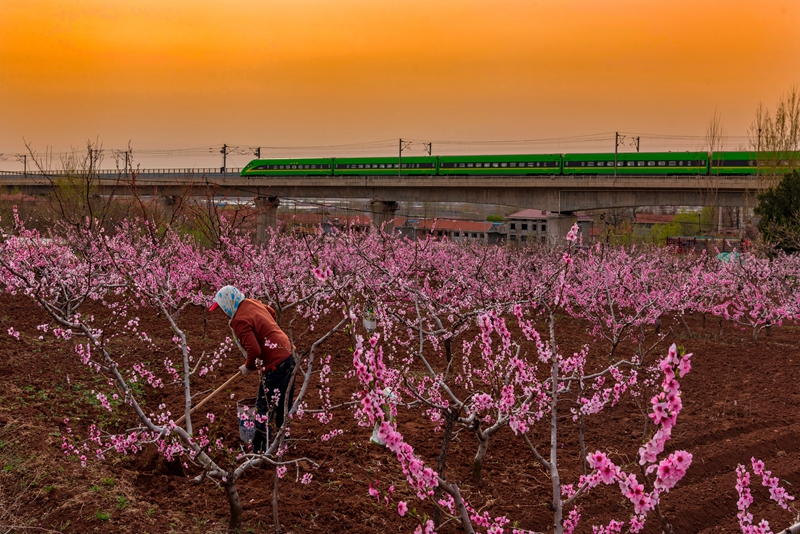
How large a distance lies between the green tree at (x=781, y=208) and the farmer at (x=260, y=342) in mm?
20363

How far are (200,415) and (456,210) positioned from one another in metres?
96.0

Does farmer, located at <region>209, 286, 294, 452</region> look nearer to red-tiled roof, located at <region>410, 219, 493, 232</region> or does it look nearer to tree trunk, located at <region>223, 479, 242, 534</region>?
tree trunk, located at <region>223, 479, 242, 534</region>

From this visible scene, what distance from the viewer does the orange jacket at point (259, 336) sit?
595cm

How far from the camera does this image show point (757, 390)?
9844 millimetres

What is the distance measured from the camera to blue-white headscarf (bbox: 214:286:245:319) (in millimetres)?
6066

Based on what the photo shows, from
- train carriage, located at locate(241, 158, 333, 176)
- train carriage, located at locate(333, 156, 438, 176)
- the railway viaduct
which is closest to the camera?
the railway viaduct

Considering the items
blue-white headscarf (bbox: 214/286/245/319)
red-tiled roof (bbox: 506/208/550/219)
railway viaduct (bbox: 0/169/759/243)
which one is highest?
red-tiled roof (bbox: 506/208/550/219)

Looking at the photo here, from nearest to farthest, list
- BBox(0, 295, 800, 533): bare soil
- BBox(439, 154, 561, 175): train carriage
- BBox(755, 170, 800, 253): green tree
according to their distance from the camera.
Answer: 1. BBox(0, 295, 800, 533): bare soil
2. BBox(755, 170, 800, 253): green tree
3. BBox(439, 154, 561, 175): train carriage

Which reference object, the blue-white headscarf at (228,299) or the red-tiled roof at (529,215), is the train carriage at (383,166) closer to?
the blue-white headscarf at (228,299)

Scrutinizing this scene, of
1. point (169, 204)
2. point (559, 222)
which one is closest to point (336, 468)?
point (169, 204)

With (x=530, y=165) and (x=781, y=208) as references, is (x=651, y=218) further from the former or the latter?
(x=781, y=208)

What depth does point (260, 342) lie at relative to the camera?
20.2ft

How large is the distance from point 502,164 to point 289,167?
48.3ft

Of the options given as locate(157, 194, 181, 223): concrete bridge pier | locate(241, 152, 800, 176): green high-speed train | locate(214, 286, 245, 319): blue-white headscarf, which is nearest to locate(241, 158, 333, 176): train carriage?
locate(241, 152, 800, 176): green high-speed train
